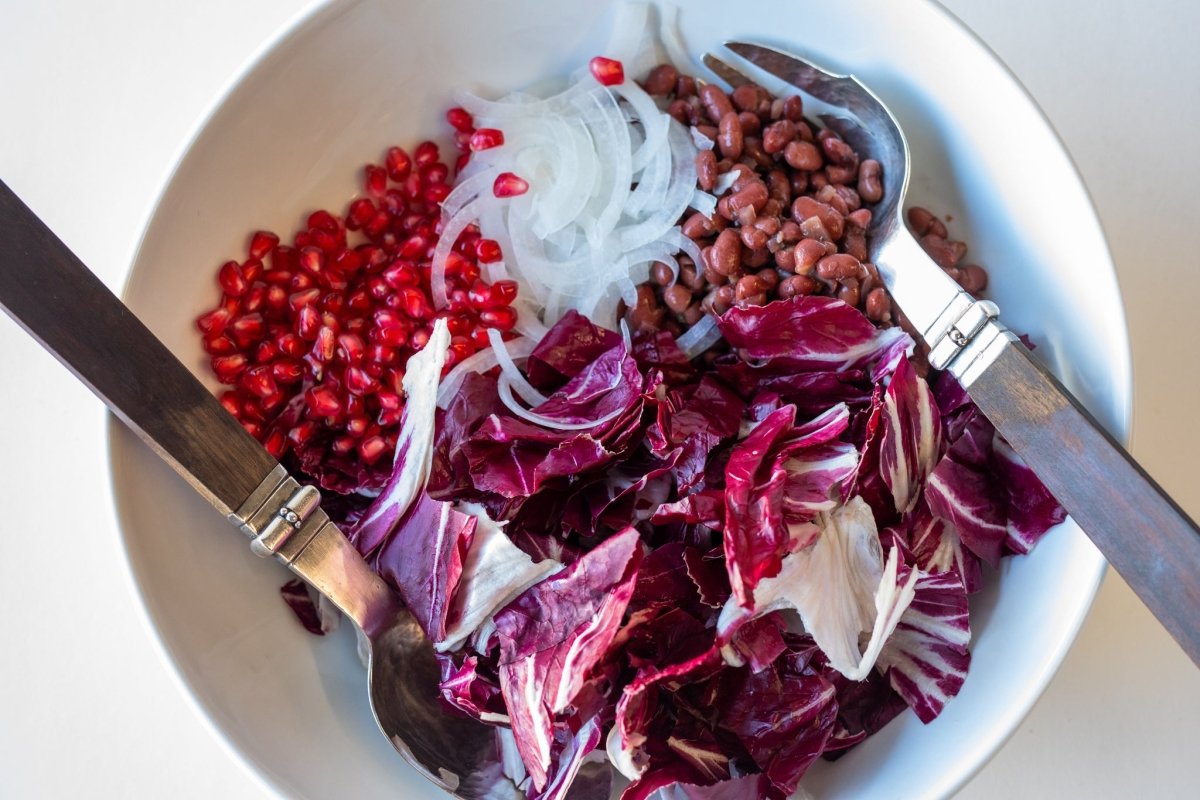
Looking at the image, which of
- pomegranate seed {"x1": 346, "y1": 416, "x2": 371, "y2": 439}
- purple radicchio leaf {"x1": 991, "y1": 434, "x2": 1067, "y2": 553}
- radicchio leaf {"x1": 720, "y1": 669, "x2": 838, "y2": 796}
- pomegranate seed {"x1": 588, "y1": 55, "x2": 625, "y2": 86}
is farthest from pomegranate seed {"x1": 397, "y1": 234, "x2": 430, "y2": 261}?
purple radicchio leaf {"x1": 991, "y1": 434, "x2": 1067, "y2": 553}

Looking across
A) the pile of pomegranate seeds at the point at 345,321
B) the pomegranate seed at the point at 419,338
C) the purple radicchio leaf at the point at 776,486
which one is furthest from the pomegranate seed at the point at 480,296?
the purple radicchio leaf at the point at 776,486

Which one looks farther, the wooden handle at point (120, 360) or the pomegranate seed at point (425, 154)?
the pomegranate seed at point (425, 154)

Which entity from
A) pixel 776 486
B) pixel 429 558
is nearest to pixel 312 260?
pixel 429 558

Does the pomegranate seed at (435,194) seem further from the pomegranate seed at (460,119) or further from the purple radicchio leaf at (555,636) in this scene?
the purple radicchio leaf at (555,636)

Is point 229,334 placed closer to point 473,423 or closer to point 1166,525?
point 473,423

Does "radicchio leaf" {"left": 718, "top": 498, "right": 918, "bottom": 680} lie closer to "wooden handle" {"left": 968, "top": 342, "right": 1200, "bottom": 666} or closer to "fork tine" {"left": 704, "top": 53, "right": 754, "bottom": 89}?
"wooden handle" {"left": 968, "top": 342, "right": 1200, "bottom": 666}

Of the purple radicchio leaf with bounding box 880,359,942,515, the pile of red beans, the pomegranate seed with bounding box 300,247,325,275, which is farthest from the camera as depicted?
the pomegranate seed with bounding box 300,247,325,275
